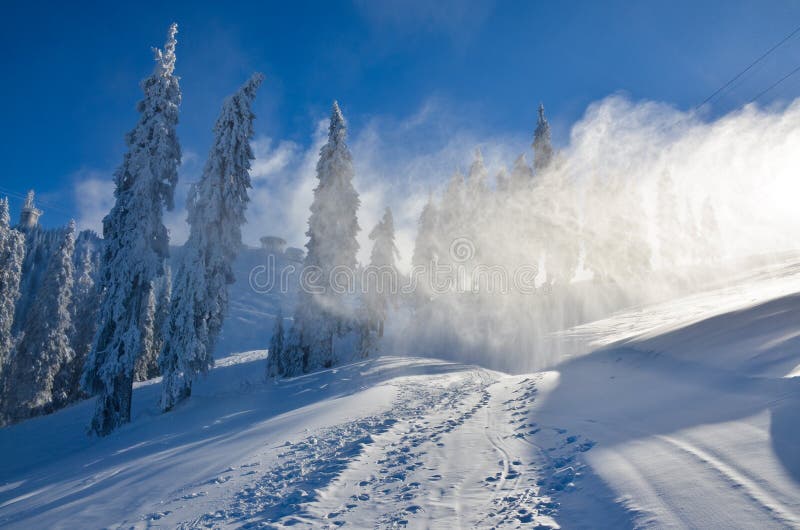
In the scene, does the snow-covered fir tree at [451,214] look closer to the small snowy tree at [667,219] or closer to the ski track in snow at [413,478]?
the small snowy tree at [667,219]

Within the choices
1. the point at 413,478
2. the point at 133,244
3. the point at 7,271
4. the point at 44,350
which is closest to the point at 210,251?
the point at 133,244

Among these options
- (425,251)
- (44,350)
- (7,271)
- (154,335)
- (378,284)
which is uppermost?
(425,251)

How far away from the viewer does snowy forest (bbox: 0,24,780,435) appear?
56.0 feet

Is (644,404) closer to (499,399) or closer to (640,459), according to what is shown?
(640,459)

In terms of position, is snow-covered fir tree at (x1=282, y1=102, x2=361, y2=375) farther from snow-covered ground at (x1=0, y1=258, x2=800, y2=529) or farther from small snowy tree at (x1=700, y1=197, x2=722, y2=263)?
small snowy tree at (x1=700, y1=197, x2=722, y2=263)

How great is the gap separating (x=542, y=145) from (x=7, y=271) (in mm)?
42817

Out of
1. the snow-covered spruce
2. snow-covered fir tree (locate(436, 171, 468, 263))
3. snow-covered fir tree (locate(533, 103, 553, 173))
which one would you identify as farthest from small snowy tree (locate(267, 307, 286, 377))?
snow-covered fir tree (locate(533, 103, 553, 173))

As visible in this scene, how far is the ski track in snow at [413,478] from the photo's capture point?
4.28 m

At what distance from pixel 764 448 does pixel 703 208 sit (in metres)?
68.9

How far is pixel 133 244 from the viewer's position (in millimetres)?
16812

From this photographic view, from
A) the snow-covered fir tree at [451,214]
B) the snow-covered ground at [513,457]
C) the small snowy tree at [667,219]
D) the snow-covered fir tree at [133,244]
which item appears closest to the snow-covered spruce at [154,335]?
the snow-covered fir tree at [133,244]

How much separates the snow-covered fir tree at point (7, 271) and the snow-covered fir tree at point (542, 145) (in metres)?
41.1

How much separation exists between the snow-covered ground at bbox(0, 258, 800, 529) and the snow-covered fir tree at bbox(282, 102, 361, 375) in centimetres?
1366

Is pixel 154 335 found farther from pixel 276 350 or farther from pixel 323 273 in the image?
pixel 323 273
